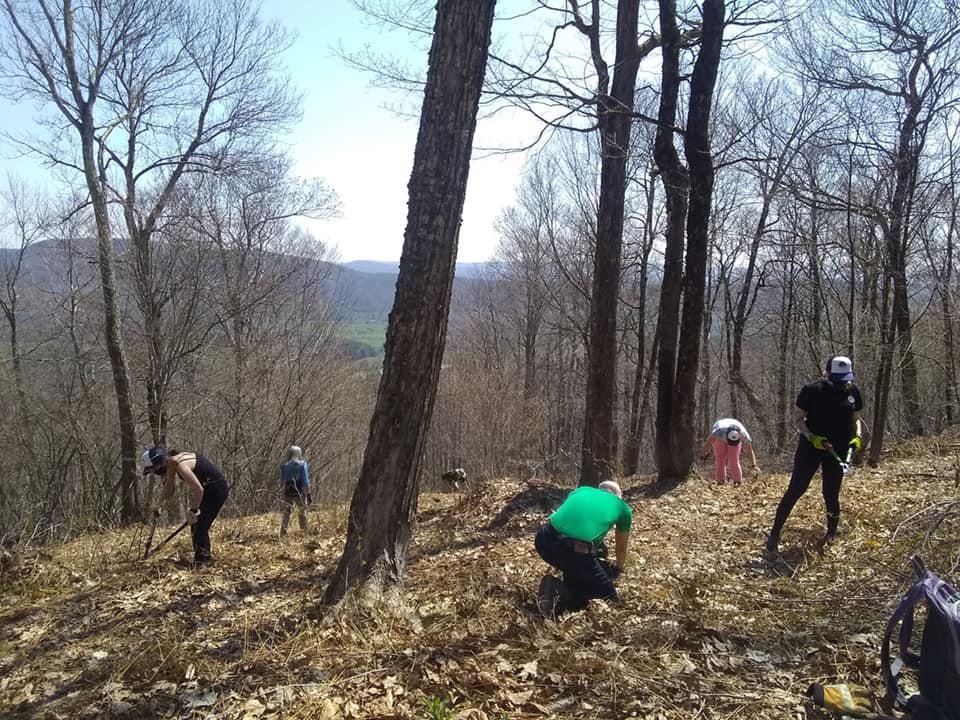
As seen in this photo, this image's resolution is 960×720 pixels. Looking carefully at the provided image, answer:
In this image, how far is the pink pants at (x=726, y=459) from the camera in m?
9.05

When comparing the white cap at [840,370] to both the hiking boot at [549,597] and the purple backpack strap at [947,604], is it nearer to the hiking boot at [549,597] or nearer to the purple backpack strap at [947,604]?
the purple backpack strap at [947,604]

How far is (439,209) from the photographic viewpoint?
14.5 feet

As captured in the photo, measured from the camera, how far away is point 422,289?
14.5 ft

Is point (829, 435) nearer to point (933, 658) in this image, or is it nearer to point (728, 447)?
point (933, 658)

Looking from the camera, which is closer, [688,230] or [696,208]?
[696,208]

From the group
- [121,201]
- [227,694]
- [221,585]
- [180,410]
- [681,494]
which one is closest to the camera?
[227,694]

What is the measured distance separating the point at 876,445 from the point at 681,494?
388cm

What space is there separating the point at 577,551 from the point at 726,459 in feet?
17.8

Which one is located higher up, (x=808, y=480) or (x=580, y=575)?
(x=808, y=480)

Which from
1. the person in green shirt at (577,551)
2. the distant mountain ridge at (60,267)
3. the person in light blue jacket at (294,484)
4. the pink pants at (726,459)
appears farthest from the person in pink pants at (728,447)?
the person in light blue jacket at (294,484)

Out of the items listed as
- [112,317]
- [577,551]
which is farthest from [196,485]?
[112,317]

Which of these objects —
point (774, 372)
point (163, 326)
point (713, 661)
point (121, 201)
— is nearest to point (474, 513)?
point (713, 661)

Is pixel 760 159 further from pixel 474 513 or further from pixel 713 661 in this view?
pixel 713 661

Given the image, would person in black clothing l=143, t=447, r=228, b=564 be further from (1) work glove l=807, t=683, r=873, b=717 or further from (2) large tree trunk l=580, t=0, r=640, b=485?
(1) work glove l=807, t=683, r=873, b=717
